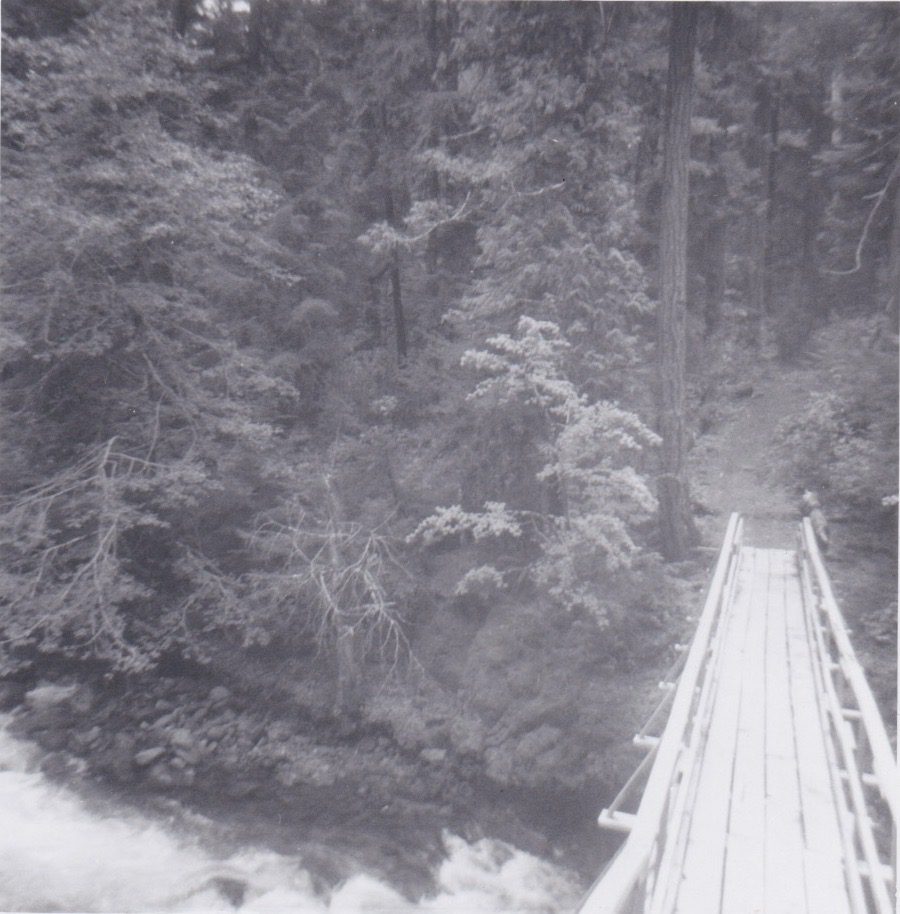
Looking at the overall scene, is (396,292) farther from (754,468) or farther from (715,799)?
(715,799)

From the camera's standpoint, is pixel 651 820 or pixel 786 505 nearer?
pixel 651 820

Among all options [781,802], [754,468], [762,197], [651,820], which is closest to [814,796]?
[781,802]

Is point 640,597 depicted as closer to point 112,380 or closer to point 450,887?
point 450,887

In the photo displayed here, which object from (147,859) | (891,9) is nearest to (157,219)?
(147,859)

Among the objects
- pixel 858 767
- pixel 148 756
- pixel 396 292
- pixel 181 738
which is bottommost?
pixel 148 756

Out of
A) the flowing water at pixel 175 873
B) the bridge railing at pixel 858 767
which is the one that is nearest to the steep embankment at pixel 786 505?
the bridge railing at pixel 858 767

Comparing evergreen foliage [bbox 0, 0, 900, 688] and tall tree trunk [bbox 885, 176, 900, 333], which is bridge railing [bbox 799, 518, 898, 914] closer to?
evergreen foliage [bbox 0, 0, 900, 688]

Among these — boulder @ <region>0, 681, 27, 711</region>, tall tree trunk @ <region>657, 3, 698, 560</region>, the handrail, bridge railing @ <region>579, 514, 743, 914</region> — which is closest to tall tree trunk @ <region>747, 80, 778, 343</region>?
tall tree trunk @ <region>657, 3, 698, 560</region>

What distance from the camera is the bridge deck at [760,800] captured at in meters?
2.87

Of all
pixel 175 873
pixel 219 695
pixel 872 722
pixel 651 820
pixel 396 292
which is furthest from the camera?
pixel 396 292

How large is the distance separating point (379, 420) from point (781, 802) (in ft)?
24.2

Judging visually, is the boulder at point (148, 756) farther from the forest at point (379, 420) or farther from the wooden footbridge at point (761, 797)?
the wooden footbridge at point (761, 797)

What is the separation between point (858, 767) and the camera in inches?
138

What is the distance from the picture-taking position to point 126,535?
7.88 meters
